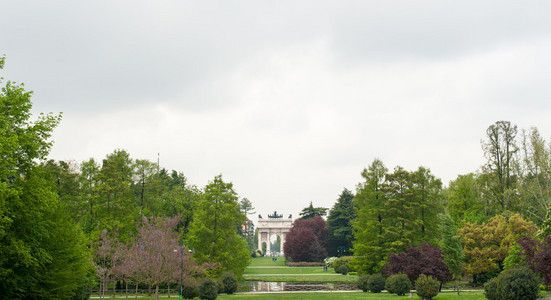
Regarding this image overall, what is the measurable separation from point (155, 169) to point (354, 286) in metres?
23.6

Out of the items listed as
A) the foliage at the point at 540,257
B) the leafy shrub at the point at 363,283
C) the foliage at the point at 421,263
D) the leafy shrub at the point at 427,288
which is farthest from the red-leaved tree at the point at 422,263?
the foliage at the point at 540,257

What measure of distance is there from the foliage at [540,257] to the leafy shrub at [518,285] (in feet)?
1.71

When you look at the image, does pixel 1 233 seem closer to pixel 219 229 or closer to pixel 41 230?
pixel 41 230

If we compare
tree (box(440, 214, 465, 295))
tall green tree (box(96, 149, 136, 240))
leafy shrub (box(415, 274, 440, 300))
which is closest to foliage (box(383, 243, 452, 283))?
leafy shrub (box(415, 274, 440, 300))

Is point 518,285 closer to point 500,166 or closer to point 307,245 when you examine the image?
point 500,166

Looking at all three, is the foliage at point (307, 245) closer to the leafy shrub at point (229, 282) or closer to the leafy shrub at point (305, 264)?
the leafy shrub at point (305, 264)

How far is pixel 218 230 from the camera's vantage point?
3894 cm

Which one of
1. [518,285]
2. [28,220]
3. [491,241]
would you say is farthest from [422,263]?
[28,220]

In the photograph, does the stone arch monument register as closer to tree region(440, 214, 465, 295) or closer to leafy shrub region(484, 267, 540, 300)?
tree region(440, 214, 465, 295)

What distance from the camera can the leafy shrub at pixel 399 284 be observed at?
33969mm

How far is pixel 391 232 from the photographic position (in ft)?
131

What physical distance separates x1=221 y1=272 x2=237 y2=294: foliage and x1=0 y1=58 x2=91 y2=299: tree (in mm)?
13159

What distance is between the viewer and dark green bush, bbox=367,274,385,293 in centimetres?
3731

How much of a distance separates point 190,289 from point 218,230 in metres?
6.44
